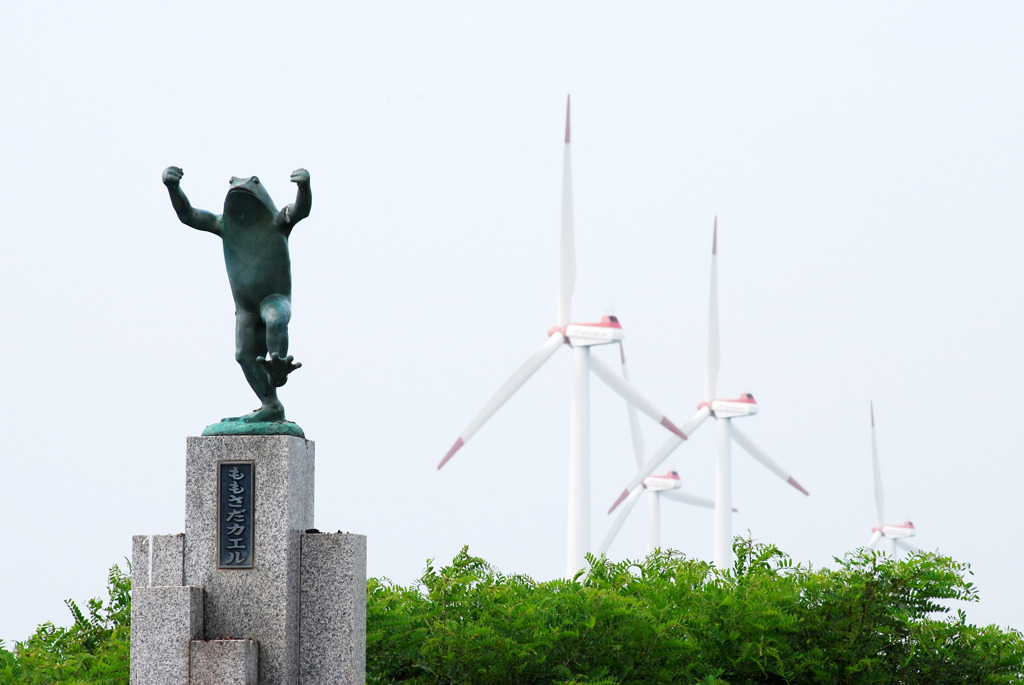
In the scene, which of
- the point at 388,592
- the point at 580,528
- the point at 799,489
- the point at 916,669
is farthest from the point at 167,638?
the point at 799,489

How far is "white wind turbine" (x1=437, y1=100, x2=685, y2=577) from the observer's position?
1586 inches

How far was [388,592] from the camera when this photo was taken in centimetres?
1489

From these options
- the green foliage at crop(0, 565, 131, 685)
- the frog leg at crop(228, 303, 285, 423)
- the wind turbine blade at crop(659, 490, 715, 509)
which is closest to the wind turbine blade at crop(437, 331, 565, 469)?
the wind turbine blade at crop(659, 490, 715, 509)

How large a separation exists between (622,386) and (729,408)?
38.2 ft

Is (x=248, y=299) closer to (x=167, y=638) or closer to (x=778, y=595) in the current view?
(x=167, y=638)

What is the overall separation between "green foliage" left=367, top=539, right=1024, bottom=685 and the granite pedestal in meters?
1.74

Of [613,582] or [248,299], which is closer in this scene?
[248,299]

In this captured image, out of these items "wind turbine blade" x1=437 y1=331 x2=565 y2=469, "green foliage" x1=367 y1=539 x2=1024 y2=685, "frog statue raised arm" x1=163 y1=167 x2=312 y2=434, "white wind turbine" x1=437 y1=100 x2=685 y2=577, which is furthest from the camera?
"white wind turbine" x1=437 y1=100 x2=685 y2=577

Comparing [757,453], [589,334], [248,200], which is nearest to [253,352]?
[248,200]

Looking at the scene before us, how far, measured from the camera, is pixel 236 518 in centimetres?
1102

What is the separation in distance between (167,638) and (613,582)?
5.42 meters

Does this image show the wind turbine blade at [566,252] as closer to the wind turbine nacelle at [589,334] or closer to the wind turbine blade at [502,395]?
the wind turbine nacelle at [589,334]

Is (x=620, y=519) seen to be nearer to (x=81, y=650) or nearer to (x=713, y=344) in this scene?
(x=713, y=344)

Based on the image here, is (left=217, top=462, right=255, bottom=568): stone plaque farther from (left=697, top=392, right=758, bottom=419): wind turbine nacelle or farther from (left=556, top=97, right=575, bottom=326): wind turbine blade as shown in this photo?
(left=697, top=392, right=758, bottom=419): wind turbine nacelle
